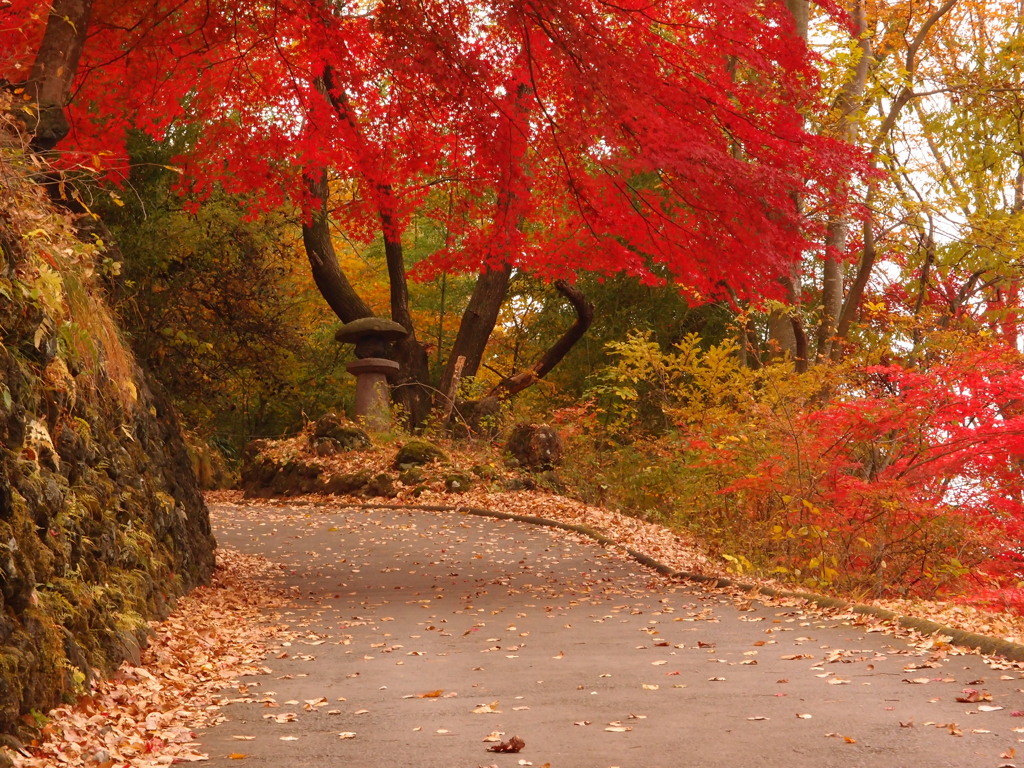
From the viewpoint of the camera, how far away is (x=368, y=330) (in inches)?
731

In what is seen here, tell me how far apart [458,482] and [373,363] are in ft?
12.5

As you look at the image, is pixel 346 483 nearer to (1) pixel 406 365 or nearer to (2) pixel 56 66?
(1) pixel 406 365

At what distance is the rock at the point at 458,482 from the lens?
1558 cm

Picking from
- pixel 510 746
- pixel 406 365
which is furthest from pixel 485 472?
pixel 510 746

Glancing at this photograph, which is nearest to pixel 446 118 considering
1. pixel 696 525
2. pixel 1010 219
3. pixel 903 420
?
pixel 903 420

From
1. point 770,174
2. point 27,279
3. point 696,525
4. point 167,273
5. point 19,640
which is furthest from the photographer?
point 167,273

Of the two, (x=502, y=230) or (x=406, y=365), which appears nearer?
(x=502, y=230)

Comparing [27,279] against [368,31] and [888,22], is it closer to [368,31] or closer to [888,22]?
[368,31]

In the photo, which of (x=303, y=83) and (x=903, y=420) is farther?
(x=303, y=83)

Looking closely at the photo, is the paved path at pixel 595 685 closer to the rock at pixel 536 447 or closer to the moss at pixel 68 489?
the moss at pixel 68 489

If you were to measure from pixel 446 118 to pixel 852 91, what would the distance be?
7.17m

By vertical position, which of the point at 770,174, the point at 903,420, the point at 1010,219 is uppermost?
the point at 1010,219

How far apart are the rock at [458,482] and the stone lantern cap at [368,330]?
385cm

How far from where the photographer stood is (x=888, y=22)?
16.4m
